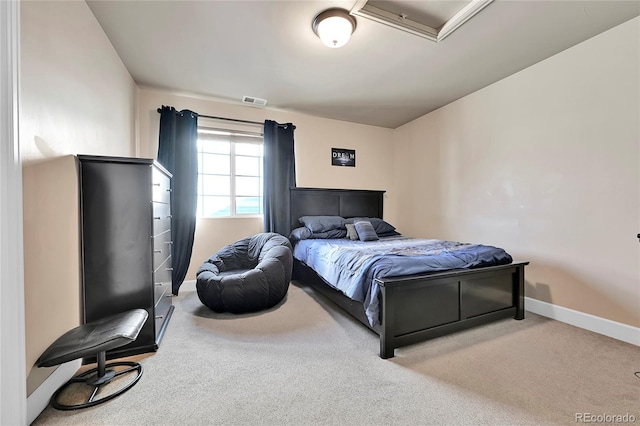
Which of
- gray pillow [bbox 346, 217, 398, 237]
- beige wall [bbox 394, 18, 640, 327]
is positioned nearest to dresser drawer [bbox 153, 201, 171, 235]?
gray pillow [bbox 346, 217, 398, 237]

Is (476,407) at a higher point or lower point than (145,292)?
lower

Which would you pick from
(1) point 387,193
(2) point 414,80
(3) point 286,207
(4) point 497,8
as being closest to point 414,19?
(4) point 497,8

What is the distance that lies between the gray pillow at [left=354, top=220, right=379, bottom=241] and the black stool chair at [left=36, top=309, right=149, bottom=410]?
97.6 inches

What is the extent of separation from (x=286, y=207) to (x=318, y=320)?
184 cm

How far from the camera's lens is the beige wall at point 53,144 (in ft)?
4.41

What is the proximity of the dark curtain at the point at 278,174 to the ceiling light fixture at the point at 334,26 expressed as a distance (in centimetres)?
179

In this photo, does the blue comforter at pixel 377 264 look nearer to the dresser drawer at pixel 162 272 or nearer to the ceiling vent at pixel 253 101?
the dresser drawer at pixel 162 272

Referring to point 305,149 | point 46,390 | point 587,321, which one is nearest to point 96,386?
point 46,390

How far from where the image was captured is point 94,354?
1.43 meters

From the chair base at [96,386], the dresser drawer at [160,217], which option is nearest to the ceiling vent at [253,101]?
the dresser drawer at [160,217]

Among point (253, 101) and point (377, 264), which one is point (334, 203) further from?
point (377, 264)

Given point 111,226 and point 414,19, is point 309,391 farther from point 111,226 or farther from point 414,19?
point 414,19

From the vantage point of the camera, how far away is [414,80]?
3.03m

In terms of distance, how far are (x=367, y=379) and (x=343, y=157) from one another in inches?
134
